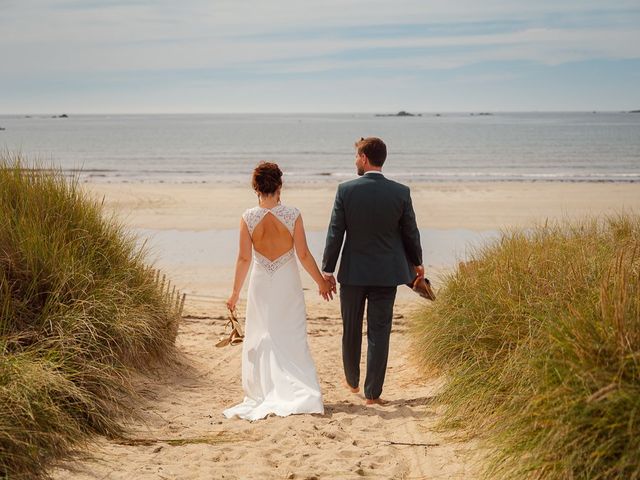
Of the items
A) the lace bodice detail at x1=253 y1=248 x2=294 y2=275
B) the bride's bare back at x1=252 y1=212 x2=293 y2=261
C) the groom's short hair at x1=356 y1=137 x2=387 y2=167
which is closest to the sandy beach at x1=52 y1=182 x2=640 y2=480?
the lace bodice detail at x1=253 y1=248 x2=294 y2=275

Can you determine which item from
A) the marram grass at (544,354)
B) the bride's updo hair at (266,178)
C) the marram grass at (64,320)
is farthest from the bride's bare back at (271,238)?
the marram grass at (544,354)

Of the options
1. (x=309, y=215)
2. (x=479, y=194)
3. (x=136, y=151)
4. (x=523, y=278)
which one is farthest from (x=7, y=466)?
(x=136, y=151)

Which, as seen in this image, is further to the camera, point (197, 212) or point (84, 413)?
point (197, 212)

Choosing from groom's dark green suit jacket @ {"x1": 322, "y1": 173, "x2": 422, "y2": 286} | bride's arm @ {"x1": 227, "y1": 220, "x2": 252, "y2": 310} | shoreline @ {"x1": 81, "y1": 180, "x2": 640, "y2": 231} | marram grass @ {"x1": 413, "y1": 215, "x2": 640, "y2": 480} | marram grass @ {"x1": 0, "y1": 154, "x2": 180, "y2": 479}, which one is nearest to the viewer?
marram grass @ {"x1": 413, "y1": 215, "x2": 640, "y2": 480}

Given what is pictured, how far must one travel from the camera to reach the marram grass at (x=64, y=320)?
511cm

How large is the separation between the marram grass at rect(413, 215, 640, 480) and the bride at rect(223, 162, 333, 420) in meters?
1.28

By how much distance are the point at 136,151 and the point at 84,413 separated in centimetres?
5477

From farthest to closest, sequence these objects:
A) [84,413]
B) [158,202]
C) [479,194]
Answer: [479,194]
[158,202]
[84,413]

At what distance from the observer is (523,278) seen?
652 cm

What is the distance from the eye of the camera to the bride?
6668mm

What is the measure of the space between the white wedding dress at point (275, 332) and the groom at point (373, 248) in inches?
14.5

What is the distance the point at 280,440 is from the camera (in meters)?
5.77

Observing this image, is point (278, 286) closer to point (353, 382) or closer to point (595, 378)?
point (353, 382)

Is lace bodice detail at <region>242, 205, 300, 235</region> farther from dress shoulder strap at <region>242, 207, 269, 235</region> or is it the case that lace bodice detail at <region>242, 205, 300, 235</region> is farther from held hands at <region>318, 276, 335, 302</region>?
held hands at <region>318, 276, 335, 302</region>
